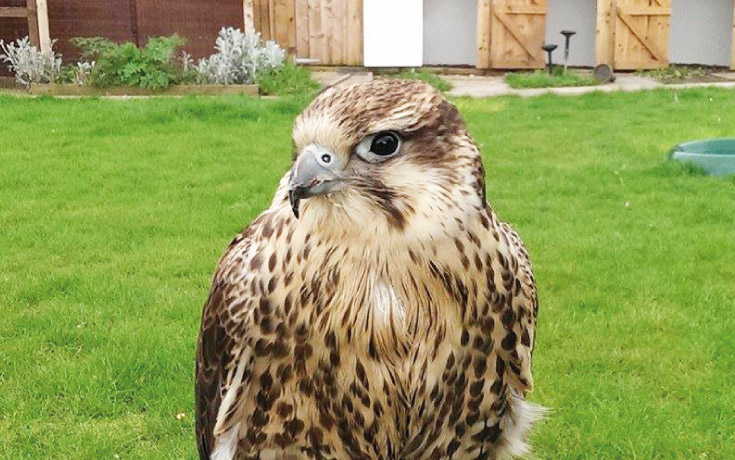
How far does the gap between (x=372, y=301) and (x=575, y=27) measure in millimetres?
18581

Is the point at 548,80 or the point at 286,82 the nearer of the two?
the point at 286,82

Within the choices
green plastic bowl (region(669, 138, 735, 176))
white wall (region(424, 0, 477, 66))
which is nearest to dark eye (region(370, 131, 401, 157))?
green plastic bowl (region(669, 138, 735, 176))

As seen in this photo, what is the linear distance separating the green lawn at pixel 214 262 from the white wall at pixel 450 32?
29.6ft

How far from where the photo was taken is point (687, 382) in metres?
4.70

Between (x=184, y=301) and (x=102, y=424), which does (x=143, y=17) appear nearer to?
(x=184, y=301)

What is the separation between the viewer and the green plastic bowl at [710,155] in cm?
844

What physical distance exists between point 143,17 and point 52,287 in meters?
10.1

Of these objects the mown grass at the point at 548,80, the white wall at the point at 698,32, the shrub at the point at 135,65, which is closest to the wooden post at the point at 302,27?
the mown grass at the point at 548,80

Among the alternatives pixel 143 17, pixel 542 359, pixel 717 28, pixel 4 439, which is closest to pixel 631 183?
pixel 542 359

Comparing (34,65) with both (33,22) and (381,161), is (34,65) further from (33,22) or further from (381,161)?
(381,161)

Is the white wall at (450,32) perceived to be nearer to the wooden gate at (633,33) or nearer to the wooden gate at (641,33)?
the wooden gate at (633,33)

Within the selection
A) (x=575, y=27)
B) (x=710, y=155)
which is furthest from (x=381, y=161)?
(x=575, y=27)

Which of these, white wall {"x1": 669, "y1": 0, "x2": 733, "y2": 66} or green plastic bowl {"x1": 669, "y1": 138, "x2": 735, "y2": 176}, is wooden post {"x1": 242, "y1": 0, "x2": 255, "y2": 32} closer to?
green plastic bowl {"x1": 669, "y1": 138, "x2": 735, "y2": 176}

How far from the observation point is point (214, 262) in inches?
245
